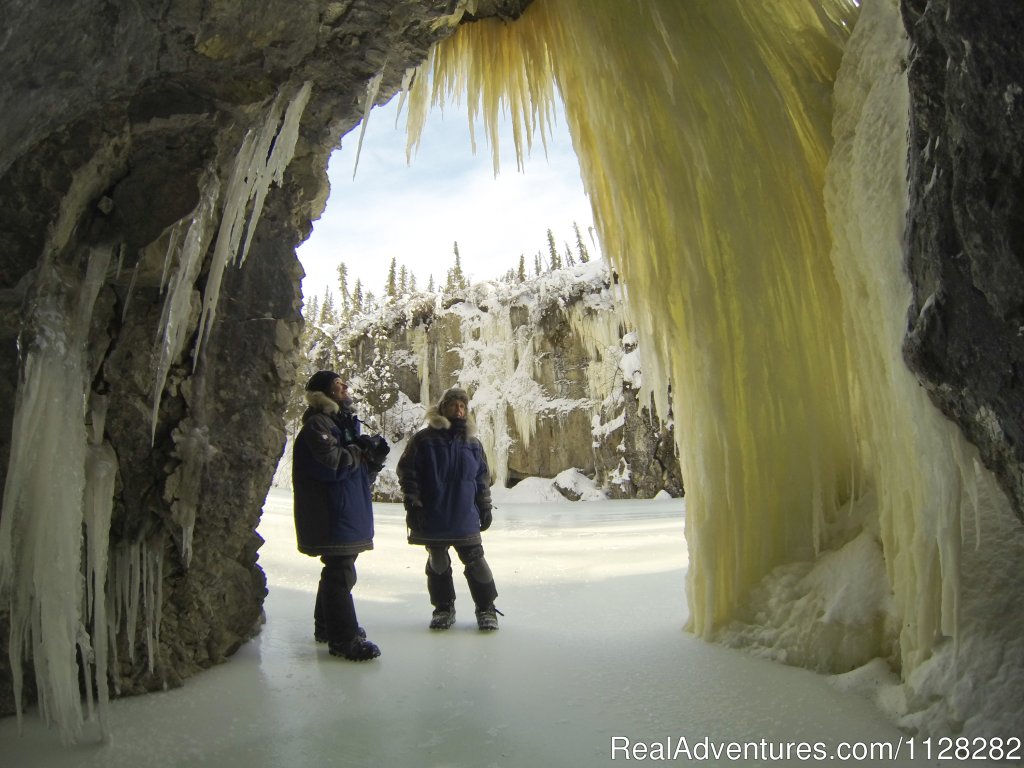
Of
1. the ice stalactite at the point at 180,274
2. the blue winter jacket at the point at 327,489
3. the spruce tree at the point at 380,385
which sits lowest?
the blue winter jacket at the point at 327,489

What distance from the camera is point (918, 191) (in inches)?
60.9

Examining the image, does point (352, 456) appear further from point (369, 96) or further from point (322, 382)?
point (369, 96)

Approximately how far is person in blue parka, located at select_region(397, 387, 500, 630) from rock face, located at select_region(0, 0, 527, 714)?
0.76 meters

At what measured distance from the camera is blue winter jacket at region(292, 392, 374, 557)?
121 inches

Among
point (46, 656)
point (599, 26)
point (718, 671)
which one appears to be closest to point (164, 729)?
point (46, 656)

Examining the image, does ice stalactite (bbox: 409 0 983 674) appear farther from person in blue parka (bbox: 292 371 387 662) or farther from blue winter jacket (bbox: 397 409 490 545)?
person in blue parka (bbox: 292 371 387 662)

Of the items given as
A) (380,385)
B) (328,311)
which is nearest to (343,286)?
(328,311)

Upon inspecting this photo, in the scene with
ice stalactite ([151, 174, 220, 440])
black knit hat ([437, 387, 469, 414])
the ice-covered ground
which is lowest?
the ice-covered ground

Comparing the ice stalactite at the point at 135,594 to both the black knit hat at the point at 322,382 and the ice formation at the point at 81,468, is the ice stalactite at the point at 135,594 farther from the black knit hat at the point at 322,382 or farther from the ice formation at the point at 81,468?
the black knit hat at the point at 322,382

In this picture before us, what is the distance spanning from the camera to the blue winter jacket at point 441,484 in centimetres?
351

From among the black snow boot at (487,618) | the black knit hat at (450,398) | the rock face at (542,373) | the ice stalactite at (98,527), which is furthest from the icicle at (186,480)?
the rock face at (542,373)

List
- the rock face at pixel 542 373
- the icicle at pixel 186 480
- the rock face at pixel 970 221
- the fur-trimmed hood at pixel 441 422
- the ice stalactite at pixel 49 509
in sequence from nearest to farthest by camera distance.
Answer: the rock face at pixel 970 221 < the ice stalactite at pixel 49 509 < the icicle at pixel 186 480 < the fur-trimmed hood at pixel 441 422 < the rock face at pixel 542 373

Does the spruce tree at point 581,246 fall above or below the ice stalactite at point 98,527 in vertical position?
above

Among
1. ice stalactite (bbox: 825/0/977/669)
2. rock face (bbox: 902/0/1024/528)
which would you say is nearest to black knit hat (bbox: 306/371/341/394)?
ice stalactite (bbox: 825/0/977/669)
